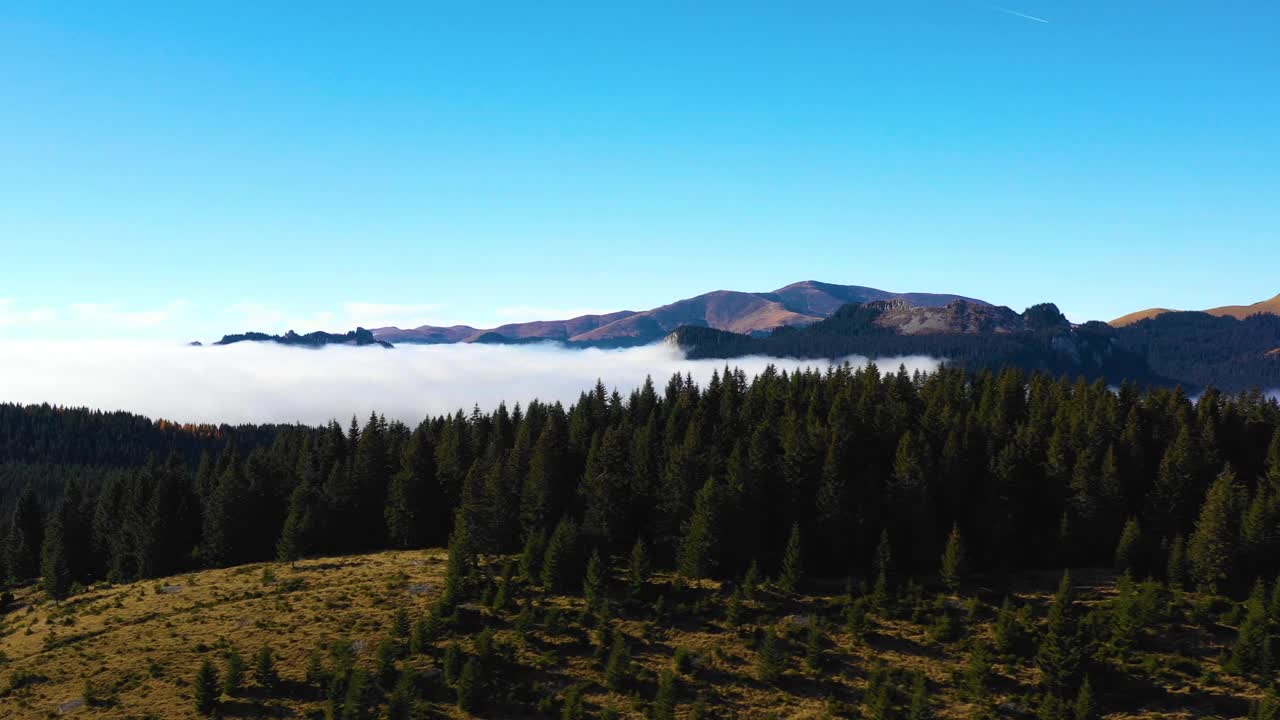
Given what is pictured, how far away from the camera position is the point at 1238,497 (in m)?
72.4

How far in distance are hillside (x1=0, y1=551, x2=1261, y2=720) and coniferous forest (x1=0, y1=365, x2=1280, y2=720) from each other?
46cm

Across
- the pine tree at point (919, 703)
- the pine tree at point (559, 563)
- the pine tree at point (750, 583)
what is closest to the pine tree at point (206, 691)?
the pine tree at point (559, 563)

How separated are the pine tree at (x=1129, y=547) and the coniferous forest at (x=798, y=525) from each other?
22 centimetres

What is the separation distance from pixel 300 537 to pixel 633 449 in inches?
Result: 1598

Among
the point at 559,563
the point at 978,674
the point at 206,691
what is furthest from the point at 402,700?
the point at 978,674

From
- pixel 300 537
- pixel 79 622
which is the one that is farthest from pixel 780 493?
pixel 79 622

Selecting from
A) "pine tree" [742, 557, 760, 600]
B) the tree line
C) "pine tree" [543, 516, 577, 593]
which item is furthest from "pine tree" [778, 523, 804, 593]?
"pine tree" [543, 516, 577, 593]

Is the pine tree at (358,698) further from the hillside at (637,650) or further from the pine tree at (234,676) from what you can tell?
the pine tree at (234,676)

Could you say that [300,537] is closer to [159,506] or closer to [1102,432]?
[159,506]

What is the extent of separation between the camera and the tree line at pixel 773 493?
77750 millimetres

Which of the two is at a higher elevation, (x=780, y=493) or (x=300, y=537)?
(x=780, y=493)

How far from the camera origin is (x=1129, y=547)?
74625 millimetres

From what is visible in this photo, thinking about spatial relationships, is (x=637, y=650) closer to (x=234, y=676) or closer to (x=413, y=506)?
(x=234, y=676)

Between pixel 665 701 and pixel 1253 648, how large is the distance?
1742 inches
